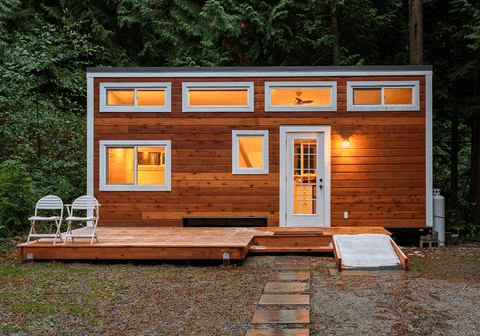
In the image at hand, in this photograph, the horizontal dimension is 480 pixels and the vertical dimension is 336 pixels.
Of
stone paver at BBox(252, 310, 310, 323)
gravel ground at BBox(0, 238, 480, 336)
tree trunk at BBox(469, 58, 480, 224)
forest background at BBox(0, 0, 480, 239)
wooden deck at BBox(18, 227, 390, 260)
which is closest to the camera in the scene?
gravel ground at BBox(0, 238, 480, 336)

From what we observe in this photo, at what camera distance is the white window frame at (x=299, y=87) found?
8.02 m

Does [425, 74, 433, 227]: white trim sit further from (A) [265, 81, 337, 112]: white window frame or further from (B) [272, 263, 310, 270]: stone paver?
(B) [272, 263, 310, 270]: stone paver

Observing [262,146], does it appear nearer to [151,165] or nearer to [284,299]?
[151,165]

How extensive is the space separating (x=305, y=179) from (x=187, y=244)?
3011mm

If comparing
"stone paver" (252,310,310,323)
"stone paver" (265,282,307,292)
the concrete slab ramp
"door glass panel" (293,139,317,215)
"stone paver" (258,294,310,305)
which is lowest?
"stone paver" (265,282,307,292)

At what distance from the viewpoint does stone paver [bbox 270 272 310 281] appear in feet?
17.0

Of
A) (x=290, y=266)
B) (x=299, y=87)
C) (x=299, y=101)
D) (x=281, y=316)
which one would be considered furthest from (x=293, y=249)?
(x=299, y=87)

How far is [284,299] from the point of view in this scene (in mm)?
4211

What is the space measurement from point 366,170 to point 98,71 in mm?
5524

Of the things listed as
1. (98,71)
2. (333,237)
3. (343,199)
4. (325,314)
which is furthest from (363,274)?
(98,71)

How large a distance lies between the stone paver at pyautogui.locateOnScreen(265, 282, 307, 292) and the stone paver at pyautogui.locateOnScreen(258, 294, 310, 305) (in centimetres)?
26

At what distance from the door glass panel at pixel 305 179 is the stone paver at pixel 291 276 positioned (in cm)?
276

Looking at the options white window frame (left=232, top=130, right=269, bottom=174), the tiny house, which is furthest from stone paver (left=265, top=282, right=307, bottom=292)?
white window frame (left=232, top=130, right=269, bottom=174)

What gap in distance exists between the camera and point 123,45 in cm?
1599
